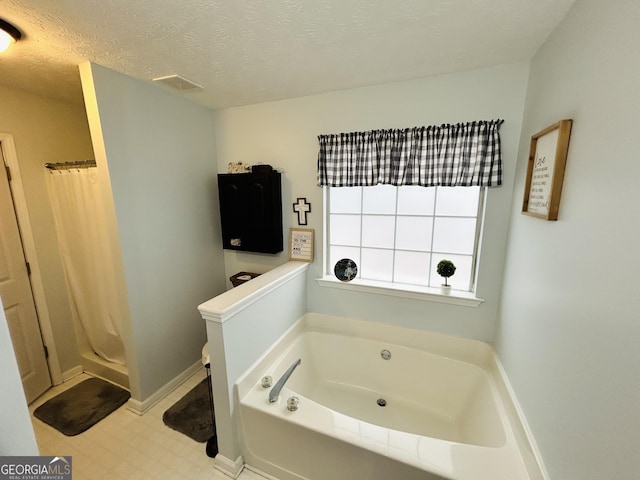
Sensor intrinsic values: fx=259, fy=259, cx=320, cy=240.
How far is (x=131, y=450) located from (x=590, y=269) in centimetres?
261

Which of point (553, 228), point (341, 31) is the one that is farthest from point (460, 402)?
point (341, 31)

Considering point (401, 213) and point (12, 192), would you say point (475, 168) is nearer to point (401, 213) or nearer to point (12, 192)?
point (401, 213)

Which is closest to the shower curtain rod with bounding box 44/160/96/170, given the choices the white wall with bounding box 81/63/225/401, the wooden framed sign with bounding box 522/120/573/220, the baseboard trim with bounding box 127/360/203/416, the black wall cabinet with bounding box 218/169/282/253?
the white wall with bounding box 81/63/225/401

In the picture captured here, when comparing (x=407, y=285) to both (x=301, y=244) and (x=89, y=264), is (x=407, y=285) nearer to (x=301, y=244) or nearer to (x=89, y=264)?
(x=301, y=244)

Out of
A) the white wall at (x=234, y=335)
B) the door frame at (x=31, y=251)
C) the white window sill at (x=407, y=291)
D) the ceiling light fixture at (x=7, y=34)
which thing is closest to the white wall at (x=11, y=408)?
the white wall at (x=234, y=335)

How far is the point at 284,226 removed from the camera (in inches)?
94.3

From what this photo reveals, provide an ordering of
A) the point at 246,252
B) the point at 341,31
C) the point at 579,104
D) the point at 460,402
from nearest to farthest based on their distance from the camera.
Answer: the point at 579,104 → the point at 341,31 → the point at 460,402 → the point at 246,252

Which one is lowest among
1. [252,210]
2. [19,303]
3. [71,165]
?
[19,303]

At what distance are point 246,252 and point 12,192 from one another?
1755mm

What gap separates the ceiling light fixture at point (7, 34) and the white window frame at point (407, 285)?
186cm

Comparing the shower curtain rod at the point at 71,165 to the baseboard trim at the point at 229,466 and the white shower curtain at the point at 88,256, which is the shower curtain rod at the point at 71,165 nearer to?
the white shower curtain at the point at 88,256

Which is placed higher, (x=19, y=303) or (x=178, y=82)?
(x=178, y=82)

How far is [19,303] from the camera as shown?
1.99 m

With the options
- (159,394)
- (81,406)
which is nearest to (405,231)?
(159,394)
